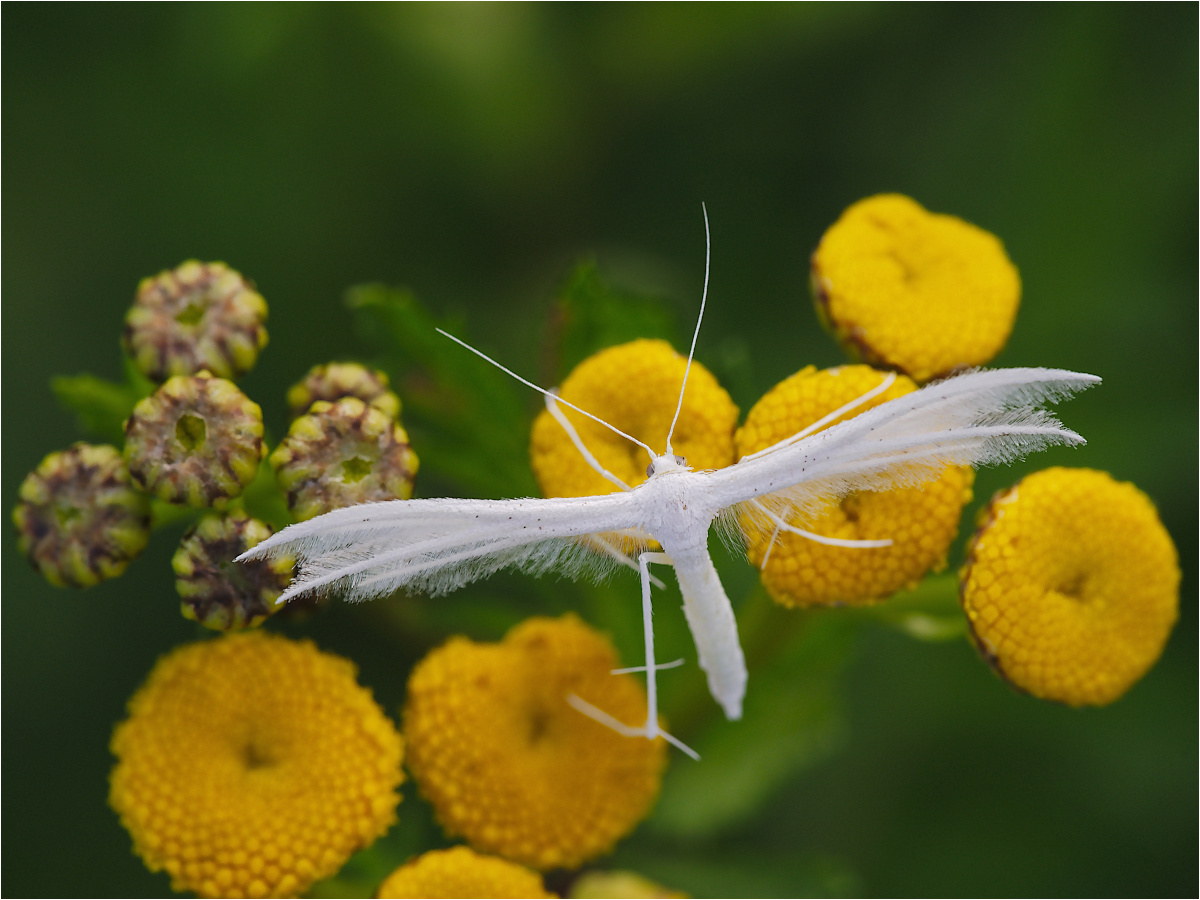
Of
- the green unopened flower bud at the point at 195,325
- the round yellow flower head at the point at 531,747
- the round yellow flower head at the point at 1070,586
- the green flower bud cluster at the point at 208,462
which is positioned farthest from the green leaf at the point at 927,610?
the green unopened flower bud at the point at 195,325

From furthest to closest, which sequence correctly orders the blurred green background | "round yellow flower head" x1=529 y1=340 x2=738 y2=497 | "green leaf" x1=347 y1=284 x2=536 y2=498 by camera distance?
the blurred green background → "green leaf" x1=347 y1=284 x2=536 y2=498 → "round yellow flower head" x1=529 y1=340 x2=738 y2=497

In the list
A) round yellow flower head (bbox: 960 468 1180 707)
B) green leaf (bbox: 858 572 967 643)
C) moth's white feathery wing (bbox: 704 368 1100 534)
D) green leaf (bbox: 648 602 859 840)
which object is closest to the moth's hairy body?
moth's white feathery wing (bbox: 704 368 1100 534)

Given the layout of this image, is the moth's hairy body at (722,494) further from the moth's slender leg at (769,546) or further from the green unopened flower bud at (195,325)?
the green unopened flower bud at (195,325)

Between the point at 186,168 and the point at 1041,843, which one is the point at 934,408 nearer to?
the point at 1041,843

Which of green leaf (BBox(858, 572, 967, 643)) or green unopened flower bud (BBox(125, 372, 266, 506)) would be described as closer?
green unopened flower bud (BBox(125, 372, 266, 506))

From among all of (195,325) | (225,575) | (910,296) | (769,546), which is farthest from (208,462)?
(910,296)

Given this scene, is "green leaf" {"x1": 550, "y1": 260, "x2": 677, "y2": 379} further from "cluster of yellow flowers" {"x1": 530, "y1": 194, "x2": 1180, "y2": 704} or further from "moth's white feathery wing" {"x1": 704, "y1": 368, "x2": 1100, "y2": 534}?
"moth's white feathery wing" {"x1": 704, "y1": 368, "x2": 1100, "y2": 534}

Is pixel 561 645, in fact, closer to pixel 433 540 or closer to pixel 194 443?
pixel 433 540

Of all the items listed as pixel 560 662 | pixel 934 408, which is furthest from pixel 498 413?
pixel 934 408
